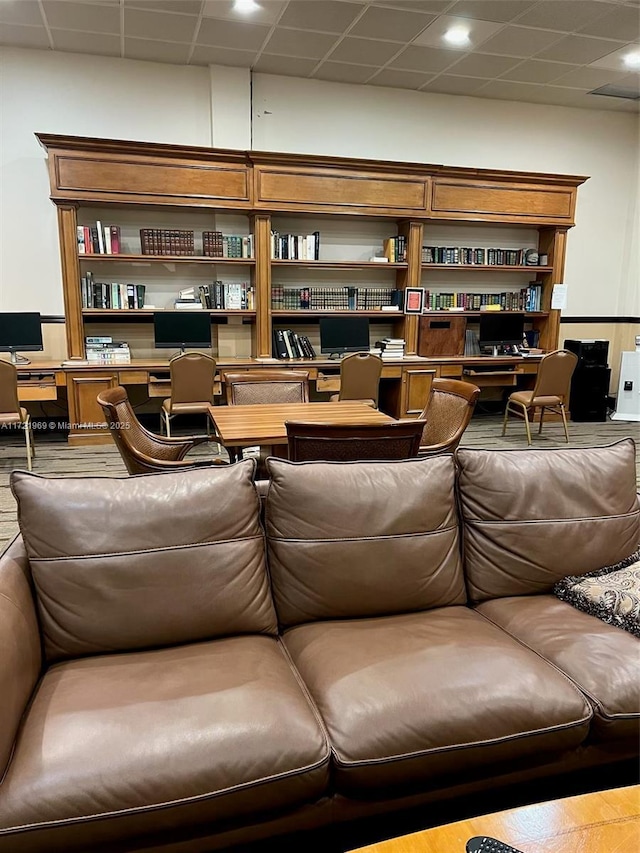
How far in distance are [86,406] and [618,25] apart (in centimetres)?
541

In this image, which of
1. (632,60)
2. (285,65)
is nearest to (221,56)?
(285,65)

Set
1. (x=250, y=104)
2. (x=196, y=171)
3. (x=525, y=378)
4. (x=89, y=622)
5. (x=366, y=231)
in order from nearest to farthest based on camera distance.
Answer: (x=89, y=622), (x=196, y=171), (x=250, y=104), (x=366, y=231), (x=525, y=378)

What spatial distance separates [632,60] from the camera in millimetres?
5672

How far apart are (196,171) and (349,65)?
1.76 m

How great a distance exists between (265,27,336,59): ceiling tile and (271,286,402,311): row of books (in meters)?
2.06

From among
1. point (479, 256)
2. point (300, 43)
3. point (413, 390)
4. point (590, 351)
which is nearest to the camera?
point (300, 43)

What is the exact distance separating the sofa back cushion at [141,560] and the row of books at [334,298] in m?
4.59

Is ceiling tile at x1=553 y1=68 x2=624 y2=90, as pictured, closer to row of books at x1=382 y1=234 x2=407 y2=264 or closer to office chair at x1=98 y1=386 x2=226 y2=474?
row of books at x1=382 y1=234 x2=407 y2=264

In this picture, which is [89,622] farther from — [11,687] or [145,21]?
[145,21]

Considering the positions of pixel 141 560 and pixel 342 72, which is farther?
pixel 342 72

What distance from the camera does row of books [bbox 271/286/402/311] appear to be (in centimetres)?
618

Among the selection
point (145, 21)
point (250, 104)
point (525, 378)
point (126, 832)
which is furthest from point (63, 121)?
point (126, 832)

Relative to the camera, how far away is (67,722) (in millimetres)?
1335

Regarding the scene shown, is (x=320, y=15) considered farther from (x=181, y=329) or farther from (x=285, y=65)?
(x=181, y=329)
